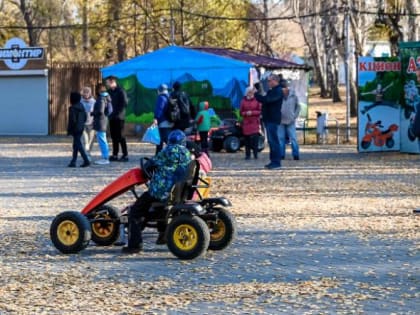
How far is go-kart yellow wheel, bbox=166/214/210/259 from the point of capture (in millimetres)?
9609

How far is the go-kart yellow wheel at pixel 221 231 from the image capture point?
1017 cm

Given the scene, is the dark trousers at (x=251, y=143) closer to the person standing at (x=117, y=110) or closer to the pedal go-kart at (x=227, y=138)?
the pedal go-kart at (x=227, y=138)

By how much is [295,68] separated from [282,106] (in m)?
10.7

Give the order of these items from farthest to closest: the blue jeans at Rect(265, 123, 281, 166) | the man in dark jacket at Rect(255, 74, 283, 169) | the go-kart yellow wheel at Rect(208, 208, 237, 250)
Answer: the blue jeans at Rect(265, 123, 281, 166), the man in dark jacket at Rect(255, 74, 283, 169), the go-kart yellow wheel at Rect(208, 208, 237, 250)

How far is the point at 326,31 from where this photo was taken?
52.9 meters

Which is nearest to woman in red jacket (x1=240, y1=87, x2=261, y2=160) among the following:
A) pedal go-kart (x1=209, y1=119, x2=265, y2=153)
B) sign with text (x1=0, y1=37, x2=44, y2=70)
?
pedal go-kart (x1=209, y1=119, x2=265, y2=153)

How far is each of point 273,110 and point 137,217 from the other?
9.46 m

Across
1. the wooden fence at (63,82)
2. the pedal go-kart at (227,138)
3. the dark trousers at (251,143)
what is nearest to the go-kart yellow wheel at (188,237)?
the dark trousers at (251,143)

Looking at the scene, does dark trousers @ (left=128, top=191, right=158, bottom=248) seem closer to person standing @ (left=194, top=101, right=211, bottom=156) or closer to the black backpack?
the black backpack

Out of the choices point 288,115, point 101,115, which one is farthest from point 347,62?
point 101,115

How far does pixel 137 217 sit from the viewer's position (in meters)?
9.98

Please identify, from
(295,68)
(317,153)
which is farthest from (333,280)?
(295,68)

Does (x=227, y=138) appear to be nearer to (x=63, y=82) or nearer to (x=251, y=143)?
(x=251, y=143)

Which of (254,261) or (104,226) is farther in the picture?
(104,226)
